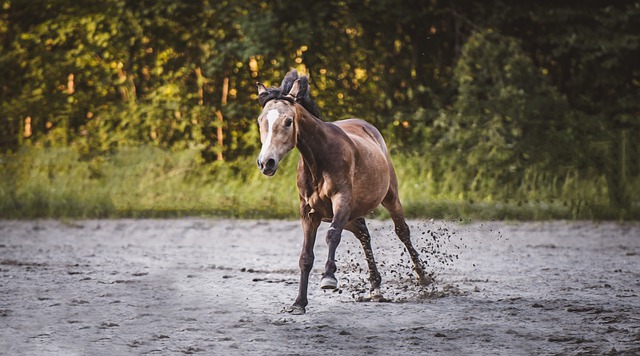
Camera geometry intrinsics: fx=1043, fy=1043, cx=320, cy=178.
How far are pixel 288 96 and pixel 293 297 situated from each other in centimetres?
187

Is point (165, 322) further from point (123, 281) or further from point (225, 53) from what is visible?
point (225, 53)

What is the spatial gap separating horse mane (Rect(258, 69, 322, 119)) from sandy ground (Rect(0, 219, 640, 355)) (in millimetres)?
1521

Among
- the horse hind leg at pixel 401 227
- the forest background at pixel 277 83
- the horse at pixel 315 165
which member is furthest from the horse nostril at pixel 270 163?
the forest background at pixel 277 83

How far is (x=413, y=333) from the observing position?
21.9ft

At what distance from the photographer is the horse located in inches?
283

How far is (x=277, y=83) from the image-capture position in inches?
826

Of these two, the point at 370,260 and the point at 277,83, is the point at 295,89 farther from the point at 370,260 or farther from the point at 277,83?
the point at 277,83

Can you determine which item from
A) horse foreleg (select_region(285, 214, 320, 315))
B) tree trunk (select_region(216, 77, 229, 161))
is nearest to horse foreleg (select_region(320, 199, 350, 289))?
horse foreleg (select_region(285, 214, 320, 315))

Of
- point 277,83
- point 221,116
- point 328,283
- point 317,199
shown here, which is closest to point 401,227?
point 317,199

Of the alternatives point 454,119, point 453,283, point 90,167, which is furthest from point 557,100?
point 453,283

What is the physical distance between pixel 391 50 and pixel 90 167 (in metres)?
6.89

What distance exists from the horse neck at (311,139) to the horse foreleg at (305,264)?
1.33ft

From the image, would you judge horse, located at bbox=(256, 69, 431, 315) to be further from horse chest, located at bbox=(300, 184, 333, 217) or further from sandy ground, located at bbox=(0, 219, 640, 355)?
sandy ground, located at bbox=(0, 219, 640, 355)

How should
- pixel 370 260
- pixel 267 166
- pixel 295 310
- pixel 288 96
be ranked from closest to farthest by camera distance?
pixel 267 166 → pixel 288 96 → pixel 295 310 → pixel 370 260
